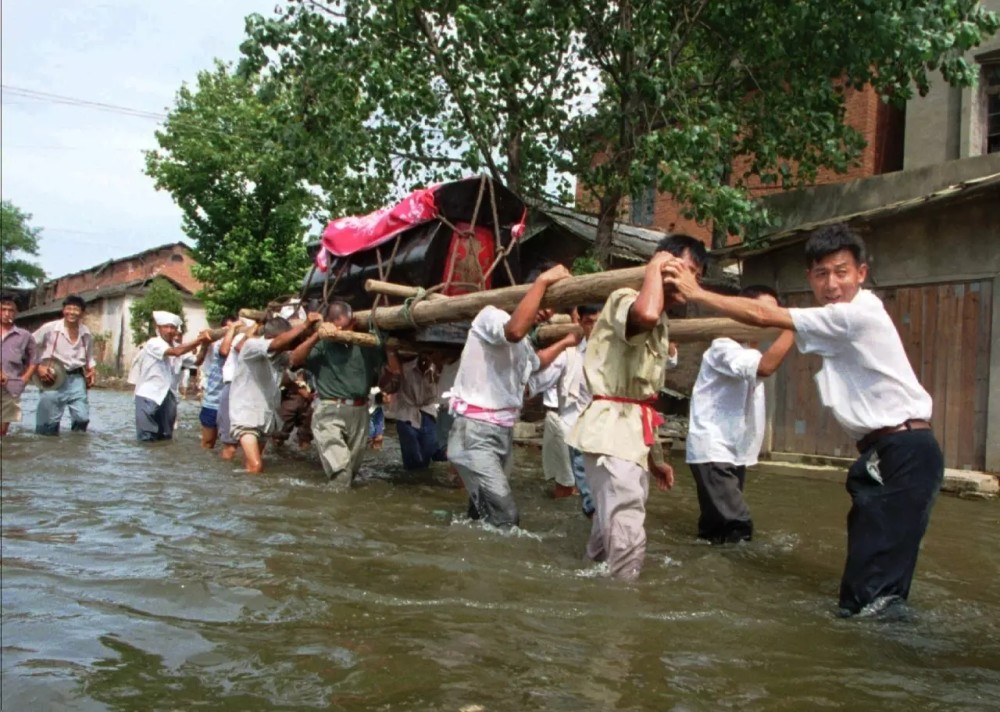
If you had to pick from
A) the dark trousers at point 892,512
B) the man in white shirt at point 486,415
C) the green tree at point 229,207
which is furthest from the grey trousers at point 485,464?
the green tree at point 229,207

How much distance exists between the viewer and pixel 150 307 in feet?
106

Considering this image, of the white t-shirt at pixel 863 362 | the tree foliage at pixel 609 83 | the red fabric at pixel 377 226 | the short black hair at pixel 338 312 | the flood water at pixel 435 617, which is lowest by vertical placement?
the flood water at pixel 435 617

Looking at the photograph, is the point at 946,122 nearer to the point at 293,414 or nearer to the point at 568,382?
the point at 568,382

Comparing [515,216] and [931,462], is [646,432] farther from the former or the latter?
[515,216]

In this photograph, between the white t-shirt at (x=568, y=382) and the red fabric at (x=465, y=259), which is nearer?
the white t-shirt at (x=568, y=382)

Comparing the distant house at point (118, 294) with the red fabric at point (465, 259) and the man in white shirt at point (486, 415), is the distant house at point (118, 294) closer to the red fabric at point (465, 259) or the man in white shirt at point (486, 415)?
the red fabric at point (465, 259)

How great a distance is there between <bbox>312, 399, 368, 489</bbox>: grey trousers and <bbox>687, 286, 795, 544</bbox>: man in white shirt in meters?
3.00

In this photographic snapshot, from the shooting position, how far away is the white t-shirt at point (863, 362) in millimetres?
3531

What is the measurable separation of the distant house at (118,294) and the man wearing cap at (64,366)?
2374cm

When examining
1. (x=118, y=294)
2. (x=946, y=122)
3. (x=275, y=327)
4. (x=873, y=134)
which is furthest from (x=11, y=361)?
(x=118, y=294)

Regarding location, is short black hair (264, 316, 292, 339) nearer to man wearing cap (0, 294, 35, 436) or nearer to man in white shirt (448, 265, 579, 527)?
man in white shirt (448, 265, 579, 527)

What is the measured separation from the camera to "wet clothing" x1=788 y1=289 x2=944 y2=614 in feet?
11.6

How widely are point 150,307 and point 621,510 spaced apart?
3112 centimetres

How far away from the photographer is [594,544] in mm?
4578
